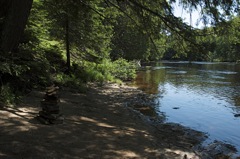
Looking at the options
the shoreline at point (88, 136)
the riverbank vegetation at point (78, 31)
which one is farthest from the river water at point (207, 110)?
the riverbank vegetation at point (78, 31)

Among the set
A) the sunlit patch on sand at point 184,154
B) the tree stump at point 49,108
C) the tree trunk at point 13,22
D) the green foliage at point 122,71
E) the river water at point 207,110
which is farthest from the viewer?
the green foliage at point 122,71

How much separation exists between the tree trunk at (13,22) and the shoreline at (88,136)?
1.79 m

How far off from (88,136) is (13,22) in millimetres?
3595

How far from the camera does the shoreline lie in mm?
6059

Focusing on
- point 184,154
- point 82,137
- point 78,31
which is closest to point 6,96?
point 82,137

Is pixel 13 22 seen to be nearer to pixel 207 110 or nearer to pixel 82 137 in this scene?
pixel 82 137

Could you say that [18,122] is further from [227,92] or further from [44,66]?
[227,92]

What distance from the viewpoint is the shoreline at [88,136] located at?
19.9ft

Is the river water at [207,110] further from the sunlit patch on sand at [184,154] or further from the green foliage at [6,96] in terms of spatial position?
the green foliage at [6,96]

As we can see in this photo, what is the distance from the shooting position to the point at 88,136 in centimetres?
750

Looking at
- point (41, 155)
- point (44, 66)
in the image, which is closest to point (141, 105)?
point (44, 66)

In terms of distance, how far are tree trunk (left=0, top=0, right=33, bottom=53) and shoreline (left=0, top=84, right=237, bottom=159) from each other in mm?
1794

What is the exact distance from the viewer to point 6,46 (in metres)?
8.37

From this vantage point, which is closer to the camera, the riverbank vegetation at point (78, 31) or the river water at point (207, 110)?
the riverbank vegetation at point (78, 31)
